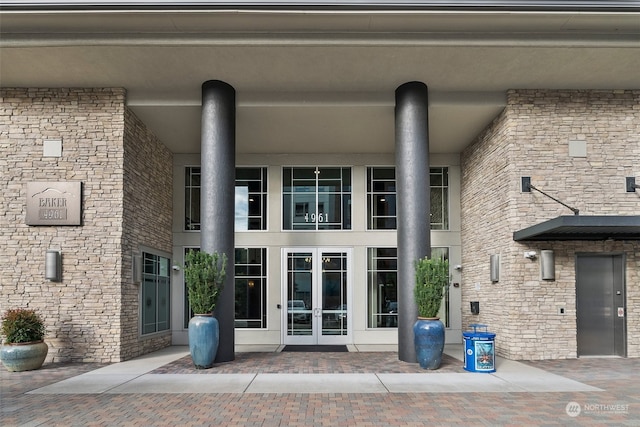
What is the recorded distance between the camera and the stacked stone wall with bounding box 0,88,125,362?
10.7 m

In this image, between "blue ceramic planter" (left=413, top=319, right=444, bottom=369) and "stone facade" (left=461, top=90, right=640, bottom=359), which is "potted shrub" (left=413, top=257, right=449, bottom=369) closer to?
"blue ceramic planter" (left=413, top=319, right=444, bottom=369)

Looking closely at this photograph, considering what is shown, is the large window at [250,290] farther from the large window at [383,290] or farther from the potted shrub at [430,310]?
the potted shrub at [430,310]

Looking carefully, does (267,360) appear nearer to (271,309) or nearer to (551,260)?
(271,309)

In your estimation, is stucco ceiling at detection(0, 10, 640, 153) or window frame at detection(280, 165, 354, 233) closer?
stucco ceiling at detection(0, 10, 640, 153)

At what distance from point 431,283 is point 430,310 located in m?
0.52

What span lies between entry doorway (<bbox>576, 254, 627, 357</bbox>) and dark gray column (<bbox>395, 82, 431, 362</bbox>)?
11.7ft

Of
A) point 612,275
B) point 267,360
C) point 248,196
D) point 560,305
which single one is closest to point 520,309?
point 560,305

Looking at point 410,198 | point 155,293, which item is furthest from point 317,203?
point 155,293

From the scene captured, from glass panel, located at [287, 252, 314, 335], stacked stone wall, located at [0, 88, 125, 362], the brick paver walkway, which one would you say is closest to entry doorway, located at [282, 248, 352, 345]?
glass panel, located at [287, 252, 314, 335]

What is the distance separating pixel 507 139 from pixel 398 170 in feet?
8.29

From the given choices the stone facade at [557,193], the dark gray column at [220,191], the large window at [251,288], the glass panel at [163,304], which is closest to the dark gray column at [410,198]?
the stone facade at [557,193]

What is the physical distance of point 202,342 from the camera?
971 cm

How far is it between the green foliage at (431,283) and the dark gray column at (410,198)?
0.68m

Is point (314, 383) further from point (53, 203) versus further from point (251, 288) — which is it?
point (251, 288)
